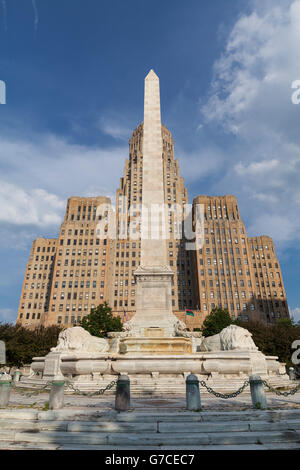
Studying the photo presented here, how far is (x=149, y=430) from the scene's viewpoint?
5.95m

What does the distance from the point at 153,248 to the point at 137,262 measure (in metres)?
75.3

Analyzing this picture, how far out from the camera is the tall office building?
91.2 metres

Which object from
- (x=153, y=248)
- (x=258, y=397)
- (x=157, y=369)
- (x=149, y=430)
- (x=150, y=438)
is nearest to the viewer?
(x=150, y=438)

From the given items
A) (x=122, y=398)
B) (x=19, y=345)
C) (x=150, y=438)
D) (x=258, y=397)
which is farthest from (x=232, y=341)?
(x=19, y=345)

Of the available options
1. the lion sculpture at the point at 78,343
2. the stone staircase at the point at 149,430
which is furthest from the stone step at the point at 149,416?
the lion sculpture at the point at 78,343

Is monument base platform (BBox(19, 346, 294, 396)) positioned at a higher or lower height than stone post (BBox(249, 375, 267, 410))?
higher

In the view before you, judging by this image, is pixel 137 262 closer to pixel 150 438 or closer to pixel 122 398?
pixel 122 398

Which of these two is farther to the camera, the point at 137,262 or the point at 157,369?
the point at 137,262

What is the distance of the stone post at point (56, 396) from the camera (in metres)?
7.48

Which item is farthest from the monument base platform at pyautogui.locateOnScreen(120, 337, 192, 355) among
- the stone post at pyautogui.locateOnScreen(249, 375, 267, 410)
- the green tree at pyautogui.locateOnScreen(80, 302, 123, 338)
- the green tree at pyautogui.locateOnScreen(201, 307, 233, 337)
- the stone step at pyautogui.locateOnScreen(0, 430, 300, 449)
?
the green tree at pyautogui.locateOnScreen(80, 302, 123, 338)

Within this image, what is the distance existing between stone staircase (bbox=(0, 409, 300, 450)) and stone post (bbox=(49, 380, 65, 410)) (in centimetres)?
75

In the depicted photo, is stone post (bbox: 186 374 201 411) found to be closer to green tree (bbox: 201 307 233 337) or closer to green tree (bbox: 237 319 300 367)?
green tree (bbox: 237 319 300 367)

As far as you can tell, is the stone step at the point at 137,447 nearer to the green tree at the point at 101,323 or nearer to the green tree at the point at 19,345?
the green tree at the point at 19,345
